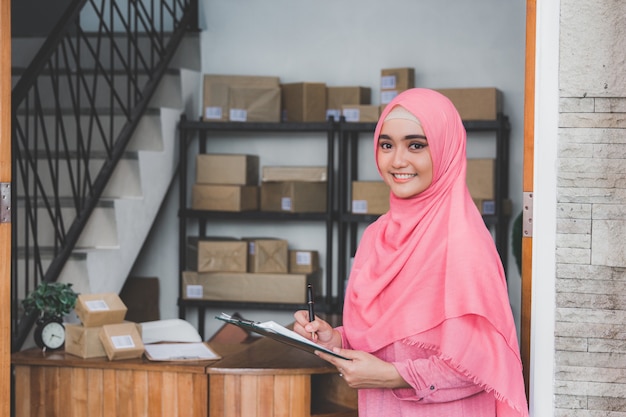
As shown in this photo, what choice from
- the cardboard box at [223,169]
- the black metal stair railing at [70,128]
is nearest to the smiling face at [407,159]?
the black metal stair railing at [70,128]

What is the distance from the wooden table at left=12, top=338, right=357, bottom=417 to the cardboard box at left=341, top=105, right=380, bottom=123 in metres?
2.28

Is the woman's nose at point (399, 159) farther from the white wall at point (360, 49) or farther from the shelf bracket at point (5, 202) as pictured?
the white wall at point (360, 49)

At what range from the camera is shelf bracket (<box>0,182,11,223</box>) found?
2.09 m

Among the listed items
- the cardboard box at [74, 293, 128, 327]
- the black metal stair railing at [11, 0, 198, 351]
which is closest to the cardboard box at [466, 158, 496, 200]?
the black metal stair railing at [11, 0, 198, 351]

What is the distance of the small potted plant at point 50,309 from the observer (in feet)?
9.15

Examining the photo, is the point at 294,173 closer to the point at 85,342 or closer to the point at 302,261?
the point at 302,261

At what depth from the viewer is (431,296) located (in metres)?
1.78

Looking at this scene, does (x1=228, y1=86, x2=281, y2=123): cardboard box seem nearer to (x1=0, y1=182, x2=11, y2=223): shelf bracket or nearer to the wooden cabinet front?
the wooden cabinet front

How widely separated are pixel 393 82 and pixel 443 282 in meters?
3.07

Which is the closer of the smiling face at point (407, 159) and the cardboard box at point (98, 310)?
the smiling face at point (407, 159)

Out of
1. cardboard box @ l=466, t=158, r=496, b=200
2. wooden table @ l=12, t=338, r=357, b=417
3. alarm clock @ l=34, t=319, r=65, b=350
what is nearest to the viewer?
wooden table @ l=12, t=338, r=357, b=417

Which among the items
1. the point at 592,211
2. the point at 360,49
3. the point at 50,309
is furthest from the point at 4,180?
the point at 360,49

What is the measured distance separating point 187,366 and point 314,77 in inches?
116

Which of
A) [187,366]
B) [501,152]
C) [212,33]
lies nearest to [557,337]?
[187,366]
